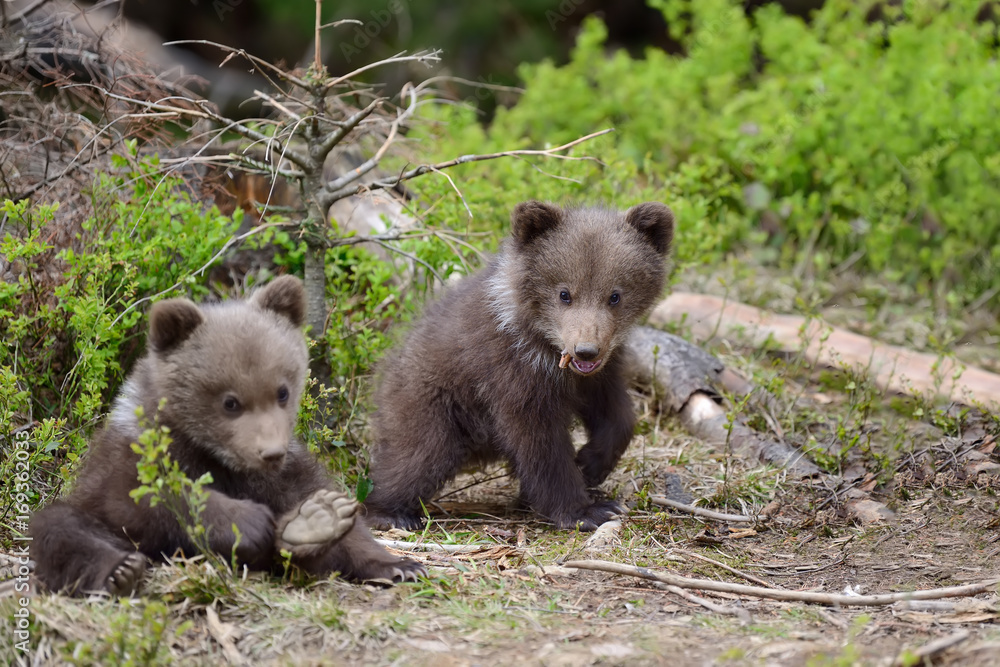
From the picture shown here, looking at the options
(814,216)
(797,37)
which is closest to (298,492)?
(814,216)

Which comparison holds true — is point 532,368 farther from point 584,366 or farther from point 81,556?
point 81,556

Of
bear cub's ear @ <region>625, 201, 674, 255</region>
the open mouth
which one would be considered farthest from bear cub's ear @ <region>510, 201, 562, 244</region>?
the open mouth

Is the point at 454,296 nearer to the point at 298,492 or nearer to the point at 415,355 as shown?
the point at 415,355

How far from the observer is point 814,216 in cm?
938

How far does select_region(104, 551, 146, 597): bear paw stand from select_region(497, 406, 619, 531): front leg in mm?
2110

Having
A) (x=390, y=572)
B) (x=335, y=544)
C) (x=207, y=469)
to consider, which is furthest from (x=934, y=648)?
(x=207, y=469)

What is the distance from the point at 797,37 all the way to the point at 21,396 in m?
9.03

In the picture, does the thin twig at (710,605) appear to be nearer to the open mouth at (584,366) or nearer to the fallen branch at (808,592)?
the fallen branch at (808,592)

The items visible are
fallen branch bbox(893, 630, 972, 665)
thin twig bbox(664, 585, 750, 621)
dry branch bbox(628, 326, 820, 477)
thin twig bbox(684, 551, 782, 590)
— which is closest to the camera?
fallen branch bbox(893, 630, 972, 665)

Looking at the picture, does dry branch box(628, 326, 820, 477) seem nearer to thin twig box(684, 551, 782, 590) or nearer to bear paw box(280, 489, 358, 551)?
thin twig box(684, 551, 782, 590)

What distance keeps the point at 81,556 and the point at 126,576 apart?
0.22 metres

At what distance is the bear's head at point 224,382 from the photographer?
13.1ft

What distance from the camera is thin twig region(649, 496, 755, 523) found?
551 centimetres

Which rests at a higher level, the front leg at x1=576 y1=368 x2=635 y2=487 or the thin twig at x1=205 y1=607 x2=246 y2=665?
the front leg at x1=576 y1=368 x2=635 y2=487
